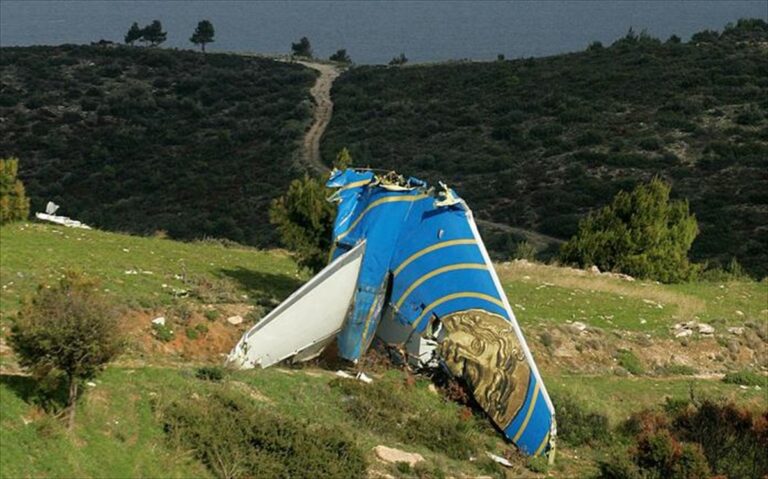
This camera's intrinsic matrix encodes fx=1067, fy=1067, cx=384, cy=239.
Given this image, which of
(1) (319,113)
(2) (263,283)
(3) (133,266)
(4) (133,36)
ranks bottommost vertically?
(2) (263,283)

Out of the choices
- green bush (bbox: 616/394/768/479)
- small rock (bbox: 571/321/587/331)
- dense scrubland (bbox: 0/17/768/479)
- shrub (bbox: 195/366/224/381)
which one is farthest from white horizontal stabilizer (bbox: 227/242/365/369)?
small rock (bbox: 571/321/587/331)

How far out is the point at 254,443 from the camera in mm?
18109

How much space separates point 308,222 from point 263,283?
9.26 ft

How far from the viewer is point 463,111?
8656cm

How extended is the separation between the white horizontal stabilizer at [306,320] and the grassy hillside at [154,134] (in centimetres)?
3346

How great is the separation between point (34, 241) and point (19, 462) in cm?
1643

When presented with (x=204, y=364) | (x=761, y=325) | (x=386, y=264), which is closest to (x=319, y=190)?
(x=386, y=264)

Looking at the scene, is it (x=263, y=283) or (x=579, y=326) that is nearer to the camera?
(x=579, y=326)

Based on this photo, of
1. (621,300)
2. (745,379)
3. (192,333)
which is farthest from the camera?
(621,300)

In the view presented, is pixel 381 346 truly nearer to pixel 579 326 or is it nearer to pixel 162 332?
pixel 162 332

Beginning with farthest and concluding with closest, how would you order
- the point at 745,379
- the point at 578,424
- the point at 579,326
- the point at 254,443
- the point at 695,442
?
the point at 579,326 < the point at 745,379 < the point at 578,424 < the point at 695,442 < the point at 254,443

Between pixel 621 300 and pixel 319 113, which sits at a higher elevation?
pixel 319 113

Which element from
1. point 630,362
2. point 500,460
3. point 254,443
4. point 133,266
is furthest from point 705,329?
point 254,443

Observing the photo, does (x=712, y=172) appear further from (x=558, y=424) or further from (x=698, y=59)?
(x=558, y=424)
